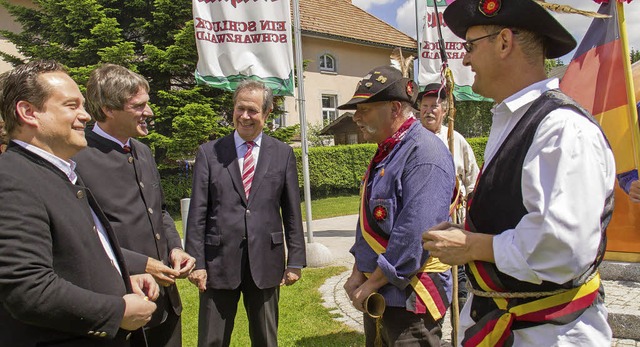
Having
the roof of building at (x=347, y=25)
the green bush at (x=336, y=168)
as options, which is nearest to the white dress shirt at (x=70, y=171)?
the green bush at (x=336, y=168)

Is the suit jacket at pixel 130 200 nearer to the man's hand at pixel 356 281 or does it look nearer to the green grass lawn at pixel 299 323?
the man's hand at pixel 356 281

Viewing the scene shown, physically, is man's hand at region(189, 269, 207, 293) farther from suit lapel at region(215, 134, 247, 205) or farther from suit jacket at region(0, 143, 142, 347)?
suit jacket at region(0, 143, 142, 347)

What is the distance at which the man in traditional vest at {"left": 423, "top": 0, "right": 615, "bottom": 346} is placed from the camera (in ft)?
5.22

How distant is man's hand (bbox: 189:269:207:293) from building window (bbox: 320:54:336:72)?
2304cm

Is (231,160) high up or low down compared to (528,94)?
down

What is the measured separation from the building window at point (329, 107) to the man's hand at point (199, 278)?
23134 millimetres


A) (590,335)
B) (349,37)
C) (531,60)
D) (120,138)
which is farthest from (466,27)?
(349,37)

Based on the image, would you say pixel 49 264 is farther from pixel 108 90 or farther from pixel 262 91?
pixel 262 91

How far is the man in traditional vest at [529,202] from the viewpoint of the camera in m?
1.59

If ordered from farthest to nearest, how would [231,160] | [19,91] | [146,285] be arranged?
1. [231,160]
2. [146,285]
3. [19,91]

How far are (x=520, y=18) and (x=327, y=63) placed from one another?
81.7 feet

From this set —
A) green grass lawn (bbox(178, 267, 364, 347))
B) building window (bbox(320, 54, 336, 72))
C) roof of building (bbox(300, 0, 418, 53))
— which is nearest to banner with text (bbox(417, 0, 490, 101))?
green grass lawn (bbox(178, 267, 364, 347))

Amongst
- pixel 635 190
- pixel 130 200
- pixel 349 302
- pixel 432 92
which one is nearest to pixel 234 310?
pixel 130 200

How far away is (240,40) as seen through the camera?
6848mm
